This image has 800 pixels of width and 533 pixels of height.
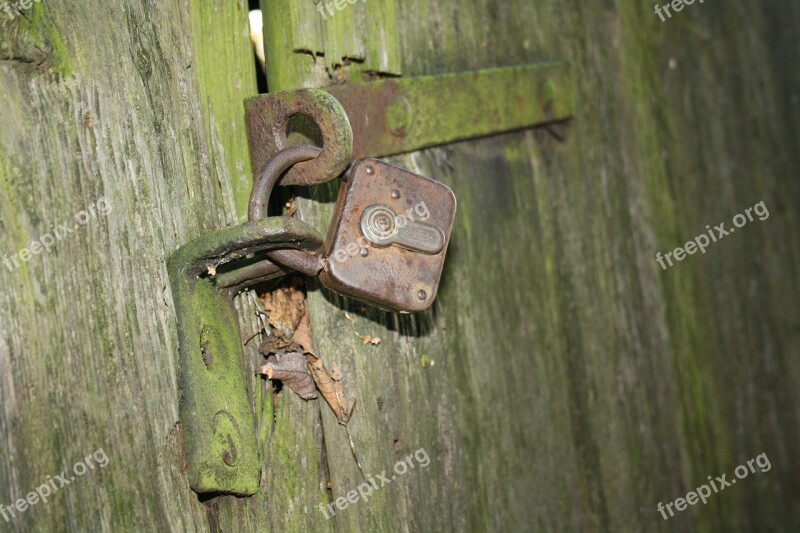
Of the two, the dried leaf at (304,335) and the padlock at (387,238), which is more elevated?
the padlock at (387,238)

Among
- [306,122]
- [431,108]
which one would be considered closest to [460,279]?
[431,108]

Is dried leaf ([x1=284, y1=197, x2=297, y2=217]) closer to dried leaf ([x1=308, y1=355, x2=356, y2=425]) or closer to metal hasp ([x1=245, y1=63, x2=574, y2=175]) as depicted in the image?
metal hasp ([x1=245, y1=63, x2=574, y2=175])

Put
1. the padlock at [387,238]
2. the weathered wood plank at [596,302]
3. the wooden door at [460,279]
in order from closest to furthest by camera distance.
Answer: the wooden door at [460,279], the padlock at [387,238], the weathered wood plank at [596,302]

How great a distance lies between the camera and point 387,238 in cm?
104

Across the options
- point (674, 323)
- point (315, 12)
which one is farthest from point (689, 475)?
point (315, 12)

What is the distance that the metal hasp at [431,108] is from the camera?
41.1 inches

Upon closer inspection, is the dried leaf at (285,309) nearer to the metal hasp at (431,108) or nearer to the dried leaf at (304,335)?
the dried leaf at (304,335)

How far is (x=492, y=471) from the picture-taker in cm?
133

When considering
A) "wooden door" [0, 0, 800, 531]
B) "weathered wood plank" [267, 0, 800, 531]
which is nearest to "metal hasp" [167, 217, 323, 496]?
"wooden door" [0, 0, 800, 531]

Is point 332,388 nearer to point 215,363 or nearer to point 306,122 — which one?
point 215,363

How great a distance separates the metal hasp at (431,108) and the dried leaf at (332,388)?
247 mm

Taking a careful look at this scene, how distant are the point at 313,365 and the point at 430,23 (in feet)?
1.87

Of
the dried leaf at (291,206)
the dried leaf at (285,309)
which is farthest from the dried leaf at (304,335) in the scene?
the dried leaf at (291,206)

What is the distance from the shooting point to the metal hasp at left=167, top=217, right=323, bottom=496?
0.95 metres
